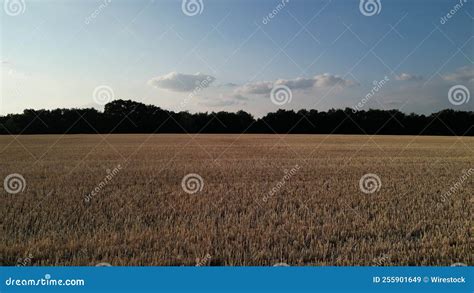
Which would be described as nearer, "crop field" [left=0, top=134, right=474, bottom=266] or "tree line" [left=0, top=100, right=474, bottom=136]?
"crop field" [left=0, top=134, right=474, bottom=266]

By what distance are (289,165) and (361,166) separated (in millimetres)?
3392

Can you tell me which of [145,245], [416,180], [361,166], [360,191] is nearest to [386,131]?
[361,166]

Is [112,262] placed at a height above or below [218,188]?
below

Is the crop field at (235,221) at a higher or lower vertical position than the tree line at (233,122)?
lower

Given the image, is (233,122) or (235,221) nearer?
(235,221)

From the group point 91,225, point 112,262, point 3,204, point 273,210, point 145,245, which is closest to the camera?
point 112,262

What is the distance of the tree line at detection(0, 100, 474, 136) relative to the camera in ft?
84.5

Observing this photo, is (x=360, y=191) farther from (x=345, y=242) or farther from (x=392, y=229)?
(x=345, y=242)

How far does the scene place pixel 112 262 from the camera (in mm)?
5125

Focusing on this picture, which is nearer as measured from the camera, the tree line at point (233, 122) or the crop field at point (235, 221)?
the crop field at point (235, 221)

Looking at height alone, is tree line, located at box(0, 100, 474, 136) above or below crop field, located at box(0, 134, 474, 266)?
above

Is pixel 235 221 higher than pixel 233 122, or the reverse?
pixel 233 122

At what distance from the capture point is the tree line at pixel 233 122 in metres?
25.8

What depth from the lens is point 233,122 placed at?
34.7 m
